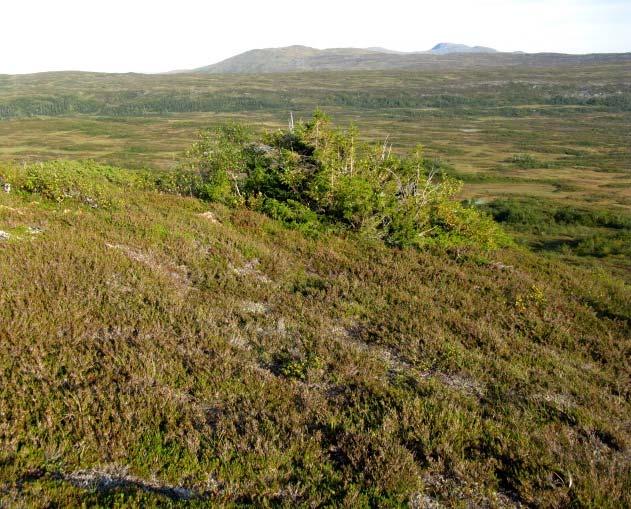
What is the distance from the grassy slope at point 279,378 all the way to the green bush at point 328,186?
138 inches

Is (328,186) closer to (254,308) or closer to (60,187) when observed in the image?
(254,308)

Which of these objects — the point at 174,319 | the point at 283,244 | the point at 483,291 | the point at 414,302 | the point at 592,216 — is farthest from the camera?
the point at 592,216

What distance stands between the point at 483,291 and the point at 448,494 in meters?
7.71

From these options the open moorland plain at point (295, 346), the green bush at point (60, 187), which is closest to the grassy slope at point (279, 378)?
the open moorland plain at point (295, 346)

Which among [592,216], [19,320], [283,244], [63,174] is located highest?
[63,174]

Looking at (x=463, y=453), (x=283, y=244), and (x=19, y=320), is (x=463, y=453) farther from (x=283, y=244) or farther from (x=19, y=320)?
(x=283, y=244)

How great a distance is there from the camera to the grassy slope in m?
4.75

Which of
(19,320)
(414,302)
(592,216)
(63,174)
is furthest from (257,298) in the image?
(592,216)

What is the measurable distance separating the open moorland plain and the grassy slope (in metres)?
0.03

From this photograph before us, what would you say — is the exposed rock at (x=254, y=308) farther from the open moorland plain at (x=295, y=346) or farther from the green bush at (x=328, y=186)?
the green bush at (x=328, y=186)

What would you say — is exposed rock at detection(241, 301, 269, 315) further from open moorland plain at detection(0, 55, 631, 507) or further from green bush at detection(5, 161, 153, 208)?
green bush at detection(5, 161, 153, 208)

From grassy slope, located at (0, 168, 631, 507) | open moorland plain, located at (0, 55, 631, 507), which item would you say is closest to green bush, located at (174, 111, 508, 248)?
open moorland plain, located at (0, 55, 631, 507)

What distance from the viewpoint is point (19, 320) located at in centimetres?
661

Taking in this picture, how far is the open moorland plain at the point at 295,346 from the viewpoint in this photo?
15.8 ft
